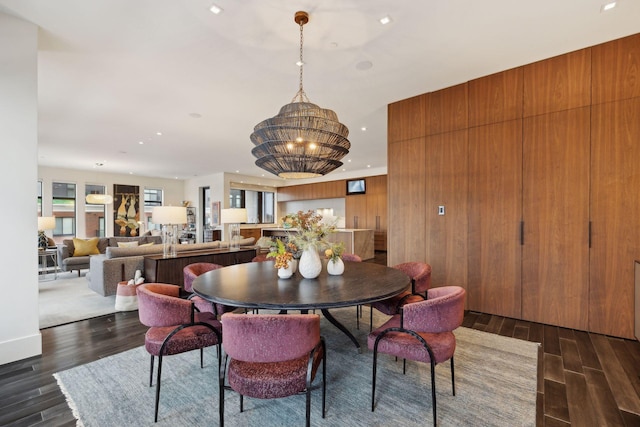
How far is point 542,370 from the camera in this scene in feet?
7.78

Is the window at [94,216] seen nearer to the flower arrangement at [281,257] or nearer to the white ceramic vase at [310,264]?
the flower arrangement at [281,257]

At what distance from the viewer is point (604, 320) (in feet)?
10.0

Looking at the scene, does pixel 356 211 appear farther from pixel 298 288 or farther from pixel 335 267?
pixel 298 288

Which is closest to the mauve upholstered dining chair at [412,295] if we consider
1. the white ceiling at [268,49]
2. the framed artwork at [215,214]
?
the white ceiling at [268,49]

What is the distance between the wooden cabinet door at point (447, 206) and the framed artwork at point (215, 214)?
874 cm

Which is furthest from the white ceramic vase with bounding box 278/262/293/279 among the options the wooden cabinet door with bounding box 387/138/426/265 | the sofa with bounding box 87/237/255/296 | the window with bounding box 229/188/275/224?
the window with bounding box 229/188/275/224

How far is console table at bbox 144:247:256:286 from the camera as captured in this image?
421cm

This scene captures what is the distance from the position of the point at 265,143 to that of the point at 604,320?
4008 millimetres

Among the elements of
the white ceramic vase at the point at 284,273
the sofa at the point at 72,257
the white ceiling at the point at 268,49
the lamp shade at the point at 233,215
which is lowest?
the sofa at the point at 72,257

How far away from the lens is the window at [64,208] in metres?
9.39

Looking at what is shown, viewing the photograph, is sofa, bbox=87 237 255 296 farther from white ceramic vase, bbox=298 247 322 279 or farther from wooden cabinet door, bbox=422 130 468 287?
wooden cabinet door, bbox=422 130 468 287

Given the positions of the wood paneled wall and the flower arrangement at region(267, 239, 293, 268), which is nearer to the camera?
the flower arrangement at region(267, 239, 293, 268)

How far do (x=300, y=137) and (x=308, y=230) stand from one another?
817 millimetres

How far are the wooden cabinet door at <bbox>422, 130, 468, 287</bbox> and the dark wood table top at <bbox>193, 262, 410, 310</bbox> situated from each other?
1705 mm
